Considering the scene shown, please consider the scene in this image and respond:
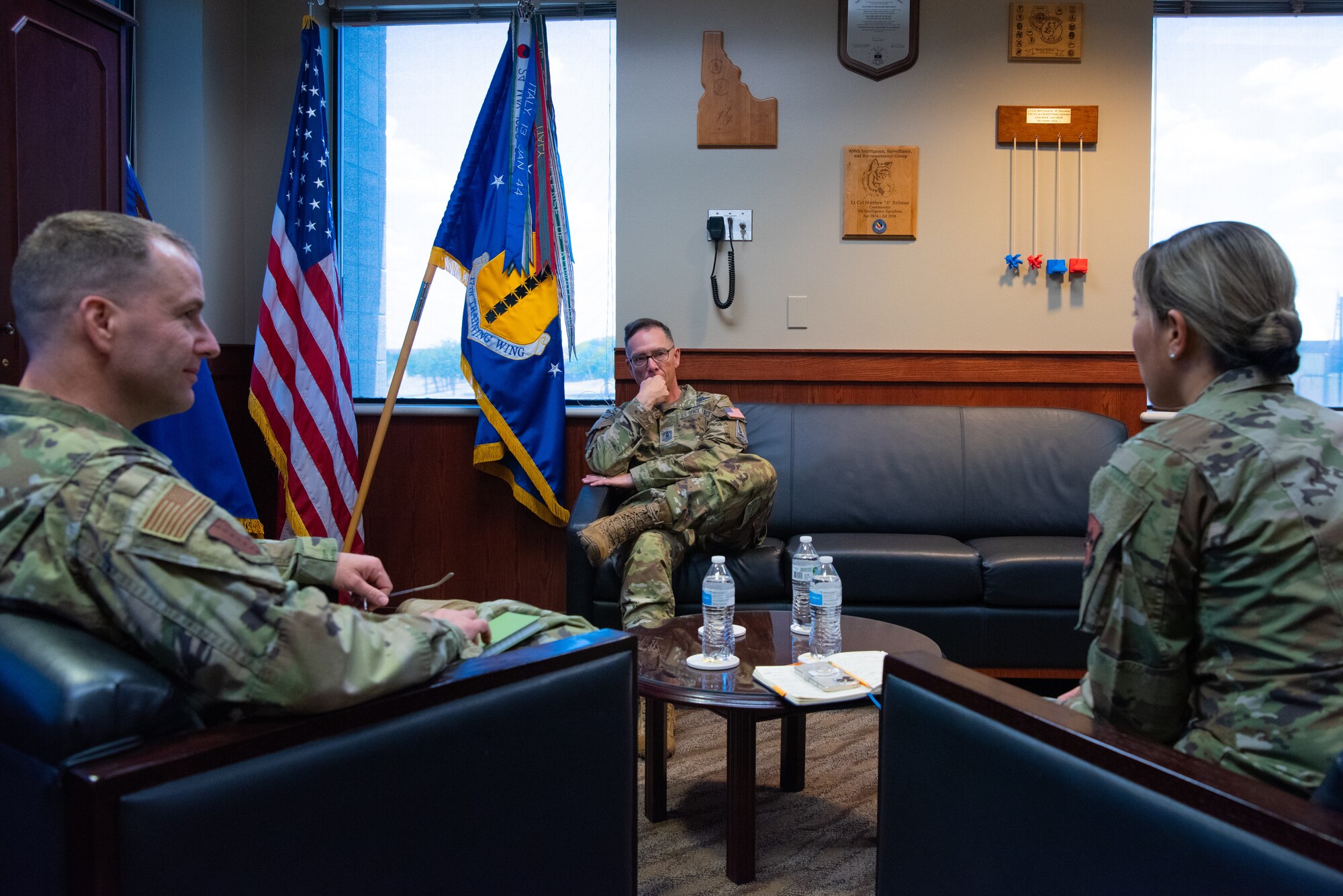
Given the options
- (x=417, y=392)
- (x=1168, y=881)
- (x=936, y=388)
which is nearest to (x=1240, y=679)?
(x=1168, y=881)

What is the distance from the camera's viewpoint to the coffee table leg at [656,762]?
199 centimetres

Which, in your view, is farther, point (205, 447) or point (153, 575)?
point (205, 447)

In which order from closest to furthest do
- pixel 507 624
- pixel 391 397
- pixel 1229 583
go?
pixel 1229 583
pixel 507 624
pixel 391 397

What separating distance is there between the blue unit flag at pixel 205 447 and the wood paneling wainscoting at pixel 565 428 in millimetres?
559

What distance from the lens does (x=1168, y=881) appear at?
81cm

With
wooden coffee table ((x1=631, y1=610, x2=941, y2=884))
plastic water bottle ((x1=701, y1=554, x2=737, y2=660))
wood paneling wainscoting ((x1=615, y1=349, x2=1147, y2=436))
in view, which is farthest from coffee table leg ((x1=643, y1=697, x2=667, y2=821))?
wood paneling wainscoting ((x1=615, y1=349, x2=1147, y2=436))

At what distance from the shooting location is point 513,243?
132 inches

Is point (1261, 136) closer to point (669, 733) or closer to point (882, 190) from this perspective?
point (882, 190)

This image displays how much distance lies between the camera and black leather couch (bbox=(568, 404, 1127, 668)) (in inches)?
108

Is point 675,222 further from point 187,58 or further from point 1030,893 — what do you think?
point 1030,893

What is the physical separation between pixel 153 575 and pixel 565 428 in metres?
2.73

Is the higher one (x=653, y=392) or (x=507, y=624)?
(x=653, y=392)

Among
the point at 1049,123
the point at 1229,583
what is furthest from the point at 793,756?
the point at 1049,123

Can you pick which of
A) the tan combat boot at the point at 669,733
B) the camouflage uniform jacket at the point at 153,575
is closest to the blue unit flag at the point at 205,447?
the tan combat boot at the point at 669,733
